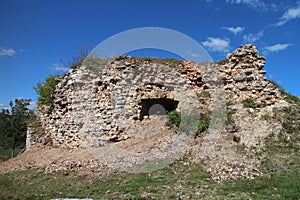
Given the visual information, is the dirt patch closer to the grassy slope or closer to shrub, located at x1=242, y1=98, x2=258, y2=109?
the grassy slope

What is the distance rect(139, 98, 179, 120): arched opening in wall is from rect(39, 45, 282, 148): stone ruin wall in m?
0.31

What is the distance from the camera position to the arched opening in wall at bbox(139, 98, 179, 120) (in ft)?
42.9

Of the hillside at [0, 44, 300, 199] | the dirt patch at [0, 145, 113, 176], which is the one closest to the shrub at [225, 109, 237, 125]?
the hillside at [0, 44, 300, 199]

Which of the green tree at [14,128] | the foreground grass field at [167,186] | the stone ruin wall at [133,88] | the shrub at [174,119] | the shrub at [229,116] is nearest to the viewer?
the foreground grass field at [167,186]

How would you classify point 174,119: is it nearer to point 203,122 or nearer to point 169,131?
point 169,131

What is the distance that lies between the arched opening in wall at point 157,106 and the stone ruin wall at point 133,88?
0.31 meters

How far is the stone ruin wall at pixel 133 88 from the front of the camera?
12398 millimetres

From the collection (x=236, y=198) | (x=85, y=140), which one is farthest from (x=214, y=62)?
(x=236, y=198)

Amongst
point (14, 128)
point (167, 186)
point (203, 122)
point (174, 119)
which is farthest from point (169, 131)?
point (14, 128)

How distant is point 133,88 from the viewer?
12.8 meters

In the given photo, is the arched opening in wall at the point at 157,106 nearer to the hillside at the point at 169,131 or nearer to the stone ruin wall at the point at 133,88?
the hillside at the point at 169,131

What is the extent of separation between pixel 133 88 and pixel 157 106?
74.5 inches

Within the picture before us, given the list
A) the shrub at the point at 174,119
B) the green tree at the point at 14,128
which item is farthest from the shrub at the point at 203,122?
the green tree at the point at 14,128

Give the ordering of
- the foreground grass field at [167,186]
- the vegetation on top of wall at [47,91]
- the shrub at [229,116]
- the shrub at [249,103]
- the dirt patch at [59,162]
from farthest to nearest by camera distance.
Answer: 1. the vegetation on top of wall at [47,91]
2. the shrub at [249,103]
3. the shrub at [229,116]
4. the dirt patch at [59,162]
5. the foreground grass field at [167,186]
